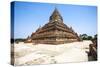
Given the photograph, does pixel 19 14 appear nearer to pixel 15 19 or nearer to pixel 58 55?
pixel 15 19

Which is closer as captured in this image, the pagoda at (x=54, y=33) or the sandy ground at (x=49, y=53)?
the sandy ground at (x=49, y=53)

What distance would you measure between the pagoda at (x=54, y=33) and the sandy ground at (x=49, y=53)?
0.21ft

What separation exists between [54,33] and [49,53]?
264 mm

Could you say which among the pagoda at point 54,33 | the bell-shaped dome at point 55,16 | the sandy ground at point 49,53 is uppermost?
the bell-shaped dome at point 55,16

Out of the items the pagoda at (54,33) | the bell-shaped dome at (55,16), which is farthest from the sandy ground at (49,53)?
the bell-shaped dome at (55,16)

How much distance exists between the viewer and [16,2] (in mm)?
2383

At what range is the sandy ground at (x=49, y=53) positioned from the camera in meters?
2.41

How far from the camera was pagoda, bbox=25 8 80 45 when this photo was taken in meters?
2.52

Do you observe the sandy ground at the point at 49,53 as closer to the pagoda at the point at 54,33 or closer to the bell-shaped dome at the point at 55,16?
A: the pagoda at the point at 54,33

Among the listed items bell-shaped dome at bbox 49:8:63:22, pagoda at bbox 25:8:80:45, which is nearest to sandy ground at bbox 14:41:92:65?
pagoda at bbox 25:8:80:45

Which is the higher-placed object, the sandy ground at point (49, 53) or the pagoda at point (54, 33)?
the pagoda at point (54, 33)

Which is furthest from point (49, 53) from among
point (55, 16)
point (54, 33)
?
point (55, 16)

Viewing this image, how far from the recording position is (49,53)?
2561mm

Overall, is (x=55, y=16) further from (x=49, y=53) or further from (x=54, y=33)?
(x=49, y=53)
